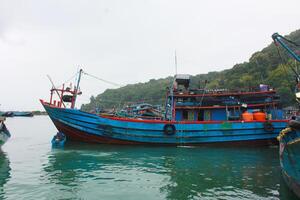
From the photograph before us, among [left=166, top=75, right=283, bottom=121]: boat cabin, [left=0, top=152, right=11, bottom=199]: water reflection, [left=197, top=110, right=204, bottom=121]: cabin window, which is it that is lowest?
[left=0, top=152, right=11, bottom=199]: water reflection

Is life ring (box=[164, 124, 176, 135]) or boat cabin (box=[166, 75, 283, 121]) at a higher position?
boat cabin (box=[166, 75, 283, 121])

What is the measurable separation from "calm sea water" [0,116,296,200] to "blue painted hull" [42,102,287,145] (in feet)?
→ 5.78

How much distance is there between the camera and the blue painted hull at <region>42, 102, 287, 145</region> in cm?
1739

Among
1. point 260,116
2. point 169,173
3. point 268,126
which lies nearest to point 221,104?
point 260,116

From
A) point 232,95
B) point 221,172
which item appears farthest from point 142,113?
point 221,172

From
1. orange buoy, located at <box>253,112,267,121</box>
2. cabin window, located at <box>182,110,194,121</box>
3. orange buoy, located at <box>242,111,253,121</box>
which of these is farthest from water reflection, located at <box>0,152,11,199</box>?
orange buoy, located at <box>253,112,267,121</box>

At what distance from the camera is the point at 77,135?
1834 cm

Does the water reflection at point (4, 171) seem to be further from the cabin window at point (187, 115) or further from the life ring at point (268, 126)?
the life ring at point (268, 126)

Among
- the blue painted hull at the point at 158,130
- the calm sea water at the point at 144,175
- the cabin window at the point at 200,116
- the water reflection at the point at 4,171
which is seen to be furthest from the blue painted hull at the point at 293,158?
the cabin window at the point at 200,116

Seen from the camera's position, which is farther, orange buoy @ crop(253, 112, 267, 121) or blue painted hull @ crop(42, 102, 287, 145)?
orange buoy @ crop(253, 112, 267, 121)

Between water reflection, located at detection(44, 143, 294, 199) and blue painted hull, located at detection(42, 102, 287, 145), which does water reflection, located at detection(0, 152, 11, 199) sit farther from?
blue painted hull, located at detection(42, 102, 287, 145)

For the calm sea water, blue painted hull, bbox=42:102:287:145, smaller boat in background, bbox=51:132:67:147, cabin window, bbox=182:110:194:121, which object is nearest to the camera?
the calm sea water

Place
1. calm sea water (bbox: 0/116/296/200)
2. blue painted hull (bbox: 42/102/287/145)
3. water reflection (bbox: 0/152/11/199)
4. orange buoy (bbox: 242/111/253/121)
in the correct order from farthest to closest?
orange buoy (bbox: 242/111/253/121)
blue painted hull (bbox: 42/102/287/145)
water reflection (bbox: 0/152/11/199)
calm sea water (bbox: 0/116/296/200)

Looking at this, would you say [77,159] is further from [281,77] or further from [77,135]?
[281,77]
